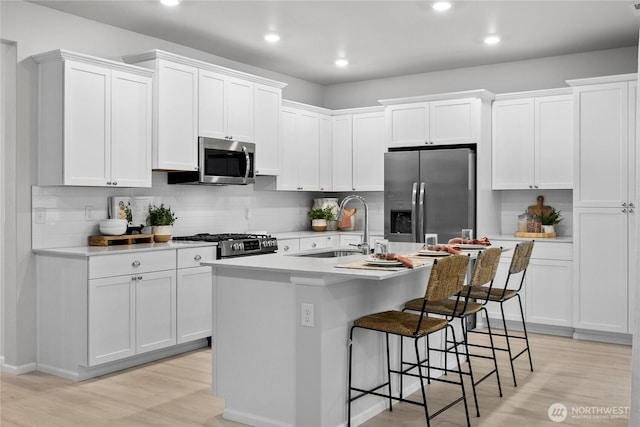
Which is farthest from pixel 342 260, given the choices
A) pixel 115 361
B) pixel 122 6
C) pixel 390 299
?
pixel 122 6

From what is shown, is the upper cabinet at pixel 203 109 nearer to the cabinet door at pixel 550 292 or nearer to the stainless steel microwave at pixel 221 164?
the stainless steel microwave at pixel 221 164

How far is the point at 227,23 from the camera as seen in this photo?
506 cm

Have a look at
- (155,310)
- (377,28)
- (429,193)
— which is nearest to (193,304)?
(155,310)

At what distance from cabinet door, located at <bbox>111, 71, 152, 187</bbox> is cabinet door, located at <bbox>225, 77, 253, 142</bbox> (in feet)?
3.03

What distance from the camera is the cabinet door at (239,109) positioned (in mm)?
5629

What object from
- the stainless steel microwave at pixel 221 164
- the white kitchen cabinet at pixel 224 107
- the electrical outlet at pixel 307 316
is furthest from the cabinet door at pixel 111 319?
the electrical outlet at pixel 307 316

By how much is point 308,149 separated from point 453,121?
174 cm

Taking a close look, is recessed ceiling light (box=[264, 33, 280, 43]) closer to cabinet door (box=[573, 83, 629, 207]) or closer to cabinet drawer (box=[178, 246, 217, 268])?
cabinet drawer (box=[178, 246, 217, 268])

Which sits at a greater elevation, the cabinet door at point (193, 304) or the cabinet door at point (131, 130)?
the cabinet door at point (131, 130)

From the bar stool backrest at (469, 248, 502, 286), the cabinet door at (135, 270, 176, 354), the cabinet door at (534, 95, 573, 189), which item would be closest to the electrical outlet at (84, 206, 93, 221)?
the cabinet door at (135, 270, 176, 354)

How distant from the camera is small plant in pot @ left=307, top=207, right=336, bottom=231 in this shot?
7102 millimetres

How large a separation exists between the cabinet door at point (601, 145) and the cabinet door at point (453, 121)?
3.29 feet

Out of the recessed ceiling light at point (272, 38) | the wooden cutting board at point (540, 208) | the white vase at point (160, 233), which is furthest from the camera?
the wooden cutting board at point (540, 208)

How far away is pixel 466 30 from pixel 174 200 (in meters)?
3.08
